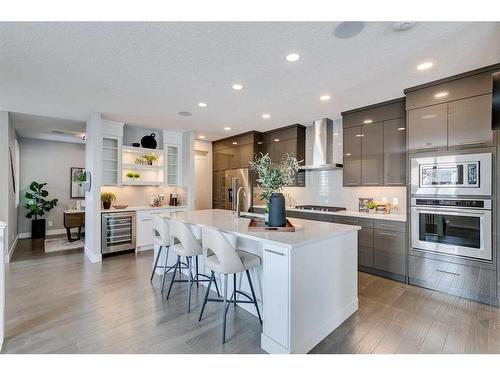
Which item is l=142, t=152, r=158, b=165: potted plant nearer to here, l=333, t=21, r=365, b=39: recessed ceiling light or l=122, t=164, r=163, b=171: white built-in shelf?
l=122, t=164, r=163, b=171: white built-in shelf

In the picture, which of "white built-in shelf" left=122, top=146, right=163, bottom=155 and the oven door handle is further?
"white built-in shelf" left=122, top=146, right=163, bottom=155

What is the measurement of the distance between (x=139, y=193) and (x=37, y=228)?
9.96ft

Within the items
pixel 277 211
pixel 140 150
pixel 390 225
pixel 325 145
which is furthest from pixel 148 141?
pixel 390 225

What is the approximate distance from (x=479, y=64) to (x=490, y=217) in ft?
5.35

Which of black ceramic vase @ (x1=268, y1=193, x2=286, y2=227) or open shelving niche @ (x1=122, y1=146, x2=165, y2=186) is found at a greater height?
open shelving niche @ (x1=122, y1=146, x2=165, y2=186)

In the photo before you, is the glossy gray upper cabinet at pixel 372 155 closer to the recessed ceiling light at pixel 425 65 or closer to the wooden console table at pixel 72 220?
the recessed ceiling light at pixel 425 65

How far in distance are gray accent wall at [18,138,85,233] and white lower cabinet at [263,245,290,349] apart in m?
6.75

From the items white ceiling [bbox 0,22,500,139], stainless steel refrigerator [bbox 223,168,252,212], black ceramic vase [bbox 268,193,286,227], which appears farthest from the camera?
stainless steel refrigerator [bbox 223,168,252,212]

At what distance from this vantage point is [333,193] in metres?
4.83

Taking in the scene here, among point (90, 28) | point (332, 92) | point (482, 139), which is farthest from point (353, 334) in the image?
point (90, 28)

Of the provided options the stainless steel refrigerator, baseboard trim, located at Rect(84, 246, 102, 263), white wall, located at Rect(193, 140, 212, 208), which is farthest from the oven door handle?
baseboard trim, located at Rect(84, 246, 102, 263)

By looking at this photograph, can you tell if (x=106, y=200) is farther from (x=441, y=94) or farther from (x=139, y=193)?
(x=441, y=94)

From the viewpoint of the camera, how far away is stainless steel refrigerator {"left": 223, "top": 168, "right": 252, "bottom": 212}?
5738 mm

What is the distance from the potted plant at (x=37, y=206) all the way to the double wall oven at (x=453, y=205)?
792cm
